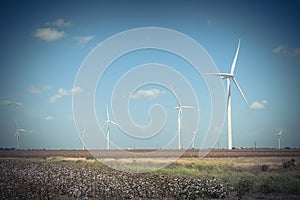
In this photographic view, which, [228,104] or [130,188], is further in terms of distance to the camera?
[228,104]

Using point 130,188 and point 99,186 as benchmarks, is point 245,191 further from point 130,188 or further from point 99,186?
point 99,186

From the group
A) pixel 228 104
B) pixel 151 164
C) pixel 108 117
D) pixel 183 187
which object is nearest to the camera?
pixel 183 187

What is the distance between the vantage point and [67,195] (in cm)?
2158

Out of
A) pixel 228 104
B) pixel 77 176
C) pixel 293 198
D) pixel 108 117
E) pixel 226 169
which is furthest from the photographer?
pixel 108 117

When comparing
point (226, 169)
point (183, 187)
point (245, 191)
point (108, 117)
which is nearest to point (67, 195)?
point (183, 187)

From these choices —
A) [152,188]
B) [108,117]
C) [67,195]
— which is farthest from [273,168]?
[108,117]

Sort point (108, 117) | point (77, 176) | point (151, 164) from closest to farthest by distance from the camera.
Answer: point (77, 176)
point (151, 164)
point (108, 117)

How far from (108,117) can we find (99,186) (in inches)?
1888

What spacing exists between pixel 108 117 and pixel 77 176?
44.3m

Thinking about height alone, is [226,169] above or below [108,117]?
below

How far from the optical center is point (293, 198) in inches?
842

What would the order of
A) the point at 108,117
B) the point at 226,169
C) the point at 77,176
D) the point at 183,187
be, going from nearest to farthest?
the point at 183,187 < the point at 77,176 < the point at 226,169 < the point at 108,117

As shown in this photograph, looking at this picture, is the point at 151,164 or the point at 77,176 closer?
the point at 77,176

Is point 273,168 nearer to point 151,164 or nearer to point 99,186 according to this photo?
point 151,164
